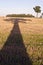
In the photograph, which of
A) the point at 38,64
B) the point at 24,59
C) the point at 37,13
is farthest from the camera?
the point at 37,13

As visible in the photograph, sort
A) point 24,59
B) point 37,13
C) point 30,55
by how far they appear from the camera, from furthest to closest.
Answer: point 37,13, point 30,55, point 24,59

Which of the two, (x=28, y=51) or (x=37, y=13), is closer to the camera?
(x=28, y=51)

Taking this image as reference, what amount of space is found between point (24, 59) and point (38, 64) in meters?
0.88

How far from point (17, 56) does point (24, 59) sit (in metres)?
0.61

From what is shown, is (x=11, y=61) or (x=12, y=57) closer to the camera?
(x=11, y=61)

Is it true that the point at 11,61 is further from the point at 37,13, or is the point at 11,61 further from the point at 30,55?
the point at 37,13

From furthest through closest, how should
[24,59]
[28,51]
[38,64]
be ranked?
[28,51] → [24,59] → [38,64]

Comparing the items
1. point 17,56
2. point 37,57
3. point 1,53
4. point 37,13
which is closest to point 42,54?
point 37,57

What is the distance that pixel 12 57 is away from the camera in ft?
28.2

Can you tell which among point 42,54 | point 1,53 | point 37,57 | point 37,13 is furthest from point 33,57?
point 37,13

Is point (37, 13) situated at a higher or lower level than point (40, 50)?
lower

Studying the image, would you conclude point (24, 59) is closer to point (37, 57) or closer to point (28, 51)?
point (37, 57)

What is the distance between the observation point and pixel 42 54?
9.41 meters

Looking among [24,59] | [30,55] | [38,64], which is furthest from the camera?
[30,55]
